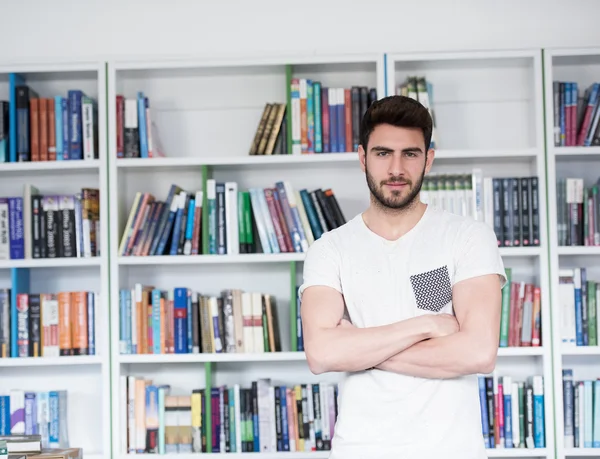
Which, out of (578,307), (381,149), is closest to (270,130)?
(578,307)

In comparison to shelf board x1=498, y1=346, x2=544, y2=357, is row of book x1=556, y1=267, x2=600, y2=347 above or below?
above

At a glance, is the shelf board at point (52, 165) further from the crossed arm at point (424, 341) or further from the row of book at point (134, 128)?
the crossed arm at point (424, 341)

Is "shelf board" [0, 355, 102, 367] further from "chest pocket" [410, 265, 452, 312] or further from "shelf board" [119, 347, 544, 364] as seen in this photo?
"chest pocket" [410, 265, 452, 312]

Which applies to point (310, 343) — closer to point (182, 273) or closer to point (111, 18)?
point (182, 273)

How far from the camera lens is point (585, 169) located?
411 cm

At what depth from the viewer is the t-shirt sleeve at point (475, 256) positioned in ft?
7.28

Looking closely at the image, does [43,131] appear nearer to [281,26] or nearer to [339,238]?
[281,26]

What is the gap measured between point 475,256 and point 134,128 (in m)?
2.14

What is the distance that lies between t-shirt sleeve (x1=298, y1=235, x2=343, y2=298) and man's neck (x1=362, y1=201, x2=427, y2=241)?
126 mm

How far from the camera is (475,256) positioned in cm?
222

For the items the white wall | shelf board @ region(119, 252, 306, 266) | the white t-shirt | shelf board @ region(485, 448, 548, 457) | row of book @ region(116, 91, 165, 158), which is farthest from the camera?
the white wall

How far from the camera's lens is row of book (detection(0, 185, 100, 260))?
3965 millimetres

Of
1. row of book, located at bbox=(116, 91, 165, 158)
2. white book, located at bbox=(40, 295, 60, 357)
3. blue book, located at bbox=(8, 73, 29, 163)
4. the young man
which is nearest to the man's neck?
the young man

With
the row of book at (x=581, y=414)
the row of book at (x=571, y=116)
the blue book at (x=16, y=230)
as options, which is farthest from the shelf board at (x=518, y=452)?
the blue book at (x=16, y=230)
